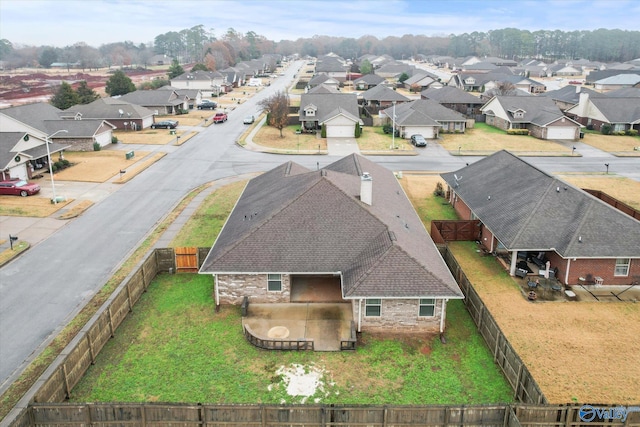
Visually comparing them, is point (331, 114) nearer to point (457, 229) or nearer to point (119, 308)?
point (457, 229)

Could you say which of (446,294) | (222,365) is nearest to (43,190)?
(222,365)

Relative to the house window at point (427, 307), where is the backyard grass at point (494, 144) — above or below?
above

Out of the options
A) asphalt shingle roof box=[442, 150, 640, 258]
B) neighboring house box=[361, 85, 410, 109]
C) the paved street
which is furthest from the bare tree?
asphalt shingle roof box=[442, 150, 640, 258]

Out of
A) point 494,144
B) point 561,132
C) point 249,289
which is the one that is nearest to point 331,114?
point 494,144

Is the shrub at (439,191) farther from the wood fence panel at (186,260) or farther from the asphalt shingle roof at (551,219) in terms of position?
the wood fence panel at (186,260)

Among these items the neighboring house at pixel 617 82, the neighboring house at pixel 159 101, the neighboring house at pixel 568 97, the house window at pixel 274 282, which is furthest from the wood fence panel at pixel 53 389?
the neighboring house at pixel 617 82

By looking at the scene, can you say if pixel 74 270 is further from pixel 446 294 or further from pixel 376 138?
pixel 376 138
